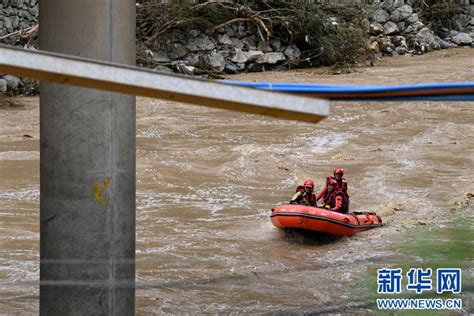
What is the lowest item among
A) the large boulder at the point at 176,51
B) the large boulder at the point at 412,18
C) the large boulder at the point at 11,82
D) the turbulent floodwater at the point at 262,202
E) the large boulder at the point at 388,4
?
the turbulent floodwater at the point at 262,202

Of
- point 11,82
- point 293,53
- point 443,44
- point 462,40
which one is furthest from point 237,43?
point 462,40

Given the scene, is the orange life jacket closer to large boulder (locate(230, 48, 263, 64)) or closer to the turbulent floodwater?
the turbulent floodwater

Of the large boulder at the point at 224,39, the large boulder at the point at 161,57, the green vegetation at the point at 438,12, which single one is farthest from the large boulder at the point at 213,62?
the green vegetation at the point at 438,12

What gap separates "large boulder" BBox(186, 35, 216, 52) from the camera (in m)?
18.0

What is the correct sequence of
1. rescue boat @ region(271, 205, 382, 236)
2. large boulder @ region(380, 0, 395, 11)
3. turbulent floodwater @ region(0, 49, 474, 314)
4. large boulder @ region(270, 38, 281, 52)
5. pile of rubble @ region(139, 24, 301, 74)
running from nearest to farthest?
1. turbulent floodwater @ region(0, 49, 474, 314)
2. rescue boat @ region(271, 205, 382, 236)
3. pile of rubble @ region(139, 24, 301, 74)
4. large boulder @ region(270, 38, 281, 52)
5. large boulder @ region(380, 0, 395, 11)

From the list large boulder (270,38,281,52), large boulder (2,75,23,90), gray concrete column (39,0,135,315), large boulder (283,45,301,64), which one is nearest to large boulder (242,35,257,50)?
large boulder (270,38,281,52)

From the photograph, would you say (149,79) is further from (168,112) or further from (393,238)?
(168,112)

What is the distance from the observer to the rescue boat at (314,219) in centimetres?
762

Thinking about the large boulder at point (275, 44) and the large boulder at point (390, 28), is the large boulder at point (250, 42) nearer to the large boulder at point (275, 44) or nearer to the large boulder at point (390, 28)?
the large boulder at point (275, 44)

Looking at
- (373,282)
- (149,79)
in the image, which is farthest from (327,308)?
(149,79)

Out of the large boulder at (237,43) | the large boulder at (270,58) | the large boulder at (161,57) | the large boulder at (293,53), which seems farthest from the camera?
the large boulder at (293,53)

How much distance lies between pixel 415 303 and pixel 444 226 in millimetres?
3516

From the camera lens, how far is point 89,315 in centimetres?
330

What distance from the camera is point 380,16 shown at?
2166 cm
